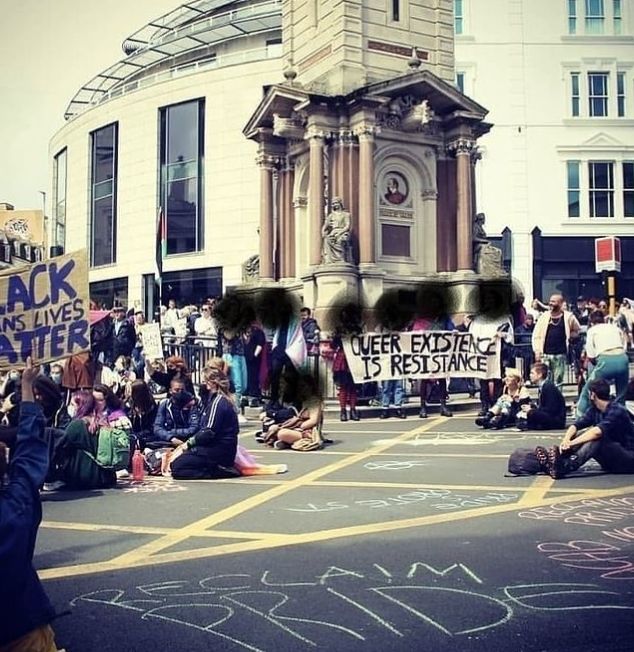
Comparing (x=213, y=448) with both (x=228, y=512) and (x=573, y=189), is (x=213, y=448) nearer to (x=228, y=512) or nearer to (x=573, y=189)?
(x=228, y=512)

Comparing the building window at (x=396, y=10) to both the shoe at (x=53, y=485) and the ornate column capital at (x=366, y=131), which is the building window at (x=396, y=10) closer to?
the ornate column capital at (x=366, y=131)

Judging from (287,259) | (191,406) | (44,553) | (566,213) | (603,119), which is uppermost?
(603,119)

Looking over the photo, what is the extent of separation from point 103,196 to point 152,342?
29.0 meters

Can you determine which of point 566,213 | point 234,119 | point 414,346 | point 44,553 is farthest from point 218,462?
point 234,119

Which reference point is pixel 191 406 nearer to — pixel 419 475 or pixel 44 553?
pixel 419 475

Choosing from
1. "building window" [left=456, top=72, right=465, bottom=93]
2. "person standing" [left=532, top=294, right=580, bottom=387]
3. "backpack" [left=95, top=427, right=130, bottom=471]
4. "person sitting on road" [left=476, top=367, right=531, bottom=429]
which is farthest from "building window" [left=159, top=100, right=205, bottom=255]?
"backpack" [left=95, top=427, right=130, bottom=471]

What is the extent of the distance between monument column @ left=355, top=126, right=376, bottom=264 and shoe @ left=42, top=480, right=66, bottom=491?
1111cm

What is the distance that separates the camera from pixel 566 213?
116 ft

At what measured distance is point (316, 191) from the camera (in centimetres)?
1939

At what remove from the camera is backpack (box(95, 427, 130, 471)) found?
28.6ft

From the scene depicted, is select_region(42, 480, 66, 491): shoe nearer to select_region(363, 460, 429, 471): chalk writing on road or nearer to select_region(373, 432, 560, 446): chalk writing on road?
select_region(363, 460, 429, 471): chalk writing on road

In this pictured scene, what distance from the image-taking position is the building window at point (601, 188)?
35.7m

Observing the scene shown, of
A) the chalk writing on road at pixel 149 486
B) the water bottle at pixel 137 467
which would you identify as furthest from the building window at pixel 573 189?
the chalk writing on road at pixel 149 486

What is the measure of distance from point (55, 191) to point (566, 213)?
1202 inches
